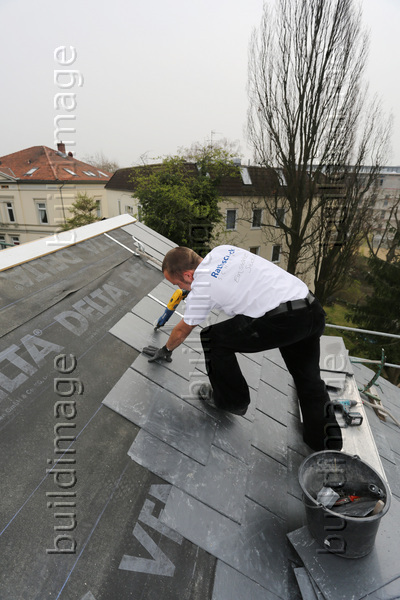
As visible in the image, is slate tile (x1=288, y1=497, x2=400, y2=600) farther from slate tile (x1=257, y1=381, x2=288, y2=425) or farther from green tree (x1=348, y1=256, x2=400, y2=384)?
green tree (x1=348, y1=256, x2=400, y2=384)

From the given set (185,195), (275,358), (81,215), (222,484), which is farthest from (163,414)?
(81,215)

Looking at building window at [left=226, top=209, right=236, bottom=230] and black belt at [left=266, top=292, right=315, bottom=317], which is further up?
black belt at [left=266, top=292, right=315, bottom=317]

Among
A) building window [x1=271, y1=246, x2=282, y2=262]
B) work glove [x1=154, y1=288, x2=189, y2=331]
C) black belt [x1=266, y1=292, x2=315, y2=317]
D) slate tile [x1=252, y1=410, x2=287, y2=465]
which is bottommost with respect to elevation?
building window [x1=271, y1=246, x2=282, y2=262]

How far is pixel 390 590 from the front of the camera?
1432 mm

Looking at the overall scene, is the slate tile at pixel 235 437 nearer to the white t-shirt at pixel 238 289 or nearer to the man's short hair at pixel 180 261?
the white t-shirt at pixel 238 289

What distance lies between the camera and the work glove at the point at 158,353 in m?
2.60

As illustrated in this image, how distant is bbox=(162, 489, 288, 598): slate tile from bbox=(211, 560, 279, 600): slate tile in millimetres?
21

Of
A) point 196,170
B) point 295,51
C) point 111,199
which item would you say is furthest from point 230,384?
point 111,199

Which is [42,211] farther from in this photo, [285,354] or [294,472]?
[294,472]

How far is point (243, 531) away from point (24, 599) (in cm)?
99

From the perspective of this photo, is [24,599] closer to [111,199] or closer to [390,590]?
[390,590]

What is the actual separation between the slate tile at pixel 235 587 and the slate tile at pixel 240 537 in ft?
0.07

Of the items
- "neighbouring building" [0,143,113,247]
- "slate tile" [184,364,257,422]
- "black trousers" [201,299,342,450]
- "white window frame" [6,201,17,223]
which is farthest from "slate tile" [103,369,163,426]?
"white window frame" [6,201,17,223]

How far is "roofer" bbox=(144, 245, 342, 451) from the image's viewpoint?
83.5 inches
